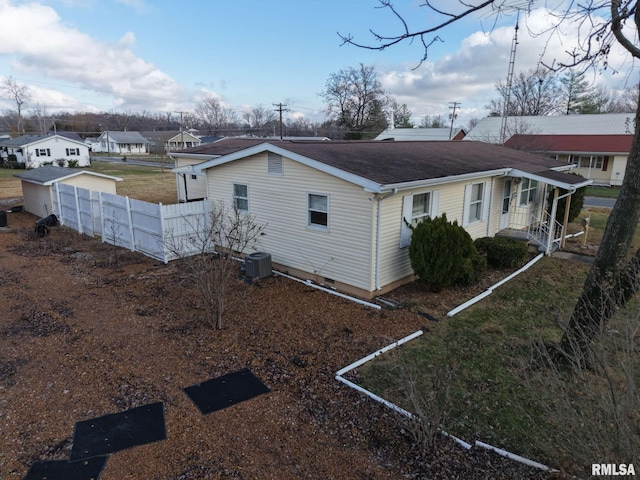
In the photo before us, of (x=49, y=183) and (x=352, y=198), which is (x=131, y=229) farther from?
(x=352, y=198)

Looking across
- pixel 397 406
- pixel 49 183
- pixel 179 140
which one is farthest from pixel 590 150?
pixel 179 140

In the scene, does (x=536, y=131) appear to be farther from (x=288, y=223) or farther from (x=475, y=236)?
(x=288, y=223)

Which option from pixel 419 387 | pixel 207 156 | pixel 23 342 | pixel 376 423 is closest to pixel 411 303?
pixel 419 387

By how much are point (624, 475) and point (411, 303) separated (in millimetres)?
6255

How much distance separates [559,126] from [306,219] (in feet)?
116

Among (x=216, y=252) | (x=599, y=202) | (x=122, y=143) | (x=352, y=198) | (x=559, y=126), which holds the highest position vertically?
(x=559, y=126)

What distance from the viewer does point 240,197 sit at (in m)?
12.5

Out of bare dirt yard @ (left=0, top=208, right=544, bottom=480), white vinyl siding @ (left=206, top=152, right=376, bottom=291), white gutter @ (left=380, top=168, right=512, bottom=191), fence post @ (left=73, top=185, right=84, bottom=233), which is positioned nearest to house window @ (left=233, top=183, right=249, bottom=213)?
white vinyl siding @ (left=206, top=152, right=376, bottom=291)

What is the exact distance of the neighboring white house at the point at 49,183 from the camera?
57.2 ft

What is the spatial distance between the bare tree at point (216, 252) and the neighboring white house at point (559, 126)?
28411 mm

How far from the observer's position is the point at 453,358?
7133 mm

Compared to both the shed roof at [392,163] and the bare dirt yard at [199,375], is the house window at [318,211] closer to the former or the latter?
the shed roof at [392,163]

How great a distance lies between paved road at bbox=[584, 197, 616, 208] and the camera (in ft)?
77.5

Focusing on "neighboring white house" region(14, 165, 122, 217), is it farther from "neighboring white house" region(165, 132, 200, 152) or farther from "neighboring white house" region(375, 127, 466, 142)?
"neighboring white house" region(165, 132, 200, 152)
